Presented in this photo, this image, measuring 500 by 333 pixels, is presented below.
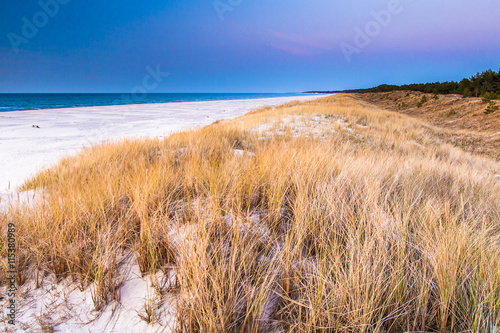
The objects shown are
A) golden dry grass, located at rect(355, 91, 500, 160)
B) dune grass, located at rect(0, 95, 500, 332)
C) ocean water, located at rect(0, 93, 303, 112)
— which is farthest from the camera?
Result: ocean water, located at rect(0, 93, 303, 112)

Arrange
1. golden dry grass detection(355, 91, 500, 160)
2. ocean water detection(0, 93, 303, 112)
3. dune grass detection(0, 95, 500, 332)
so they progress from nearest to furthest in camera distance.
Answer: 1. dune grass detection(0, 95, 500, 332)
2. golden dry grass detection(355, 91, 500, 160)
3. ocean water detection(0, 93, 303, 112)

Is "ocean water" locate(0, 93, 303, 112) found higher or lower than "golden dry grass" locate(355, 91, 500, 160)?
higher

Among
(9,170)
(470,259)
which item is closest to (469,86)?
(470,259)

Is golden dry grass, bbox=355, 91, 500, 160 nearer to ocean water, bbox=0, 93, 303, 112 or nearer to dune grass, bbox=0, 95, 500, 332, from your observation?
dune grass, bbox=0, 95, 500, 332

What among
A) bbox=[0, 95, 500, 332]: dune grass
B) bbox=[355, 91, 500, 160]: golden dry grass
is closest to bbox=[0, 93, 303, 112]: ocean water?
bbox=[0, 95, 500, 332]: dune grass

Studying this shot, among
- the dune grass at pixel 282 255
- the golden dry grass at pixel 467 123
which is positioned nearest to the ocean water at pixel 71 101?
the dune grass at pixel 282 255

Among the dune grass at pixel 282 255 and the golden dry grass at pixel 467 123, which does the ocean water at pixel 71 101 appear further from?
the golden dry grass at pixel 467 123

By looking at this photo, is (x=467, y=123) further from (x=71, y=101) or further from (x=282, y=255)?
(x=71, y=101)

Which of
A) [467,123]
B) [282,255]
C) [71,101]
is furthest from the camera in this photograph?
[71,101]

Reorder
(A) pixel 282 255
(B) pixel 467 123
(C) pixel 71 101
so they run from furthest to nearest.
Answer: (C) pixel 71 101
(B) pixel 467 123
(A) pixel 282 255

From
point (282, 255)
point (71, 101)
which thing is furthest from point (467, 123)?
point (71, 101)

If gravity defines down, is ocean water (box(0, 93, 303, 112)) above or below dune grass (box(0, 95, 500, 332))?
above

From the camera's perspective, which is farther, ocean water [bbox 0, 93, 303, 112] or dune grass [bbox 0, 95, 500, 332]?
ocean water [bbox 0, 93, 303, 112]

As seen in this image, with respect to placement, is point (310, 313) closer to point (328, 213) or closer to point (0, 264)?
point (328, 213)
